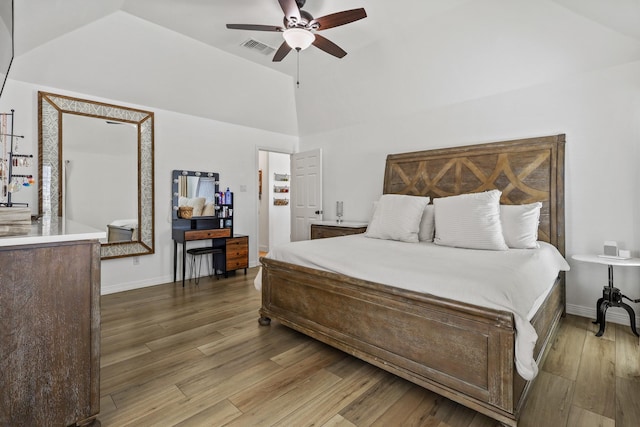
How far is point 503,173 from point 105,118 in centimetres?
490

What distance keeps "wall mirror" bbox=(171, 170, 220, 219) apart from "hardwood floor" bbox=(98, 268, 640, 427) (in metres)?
2.00

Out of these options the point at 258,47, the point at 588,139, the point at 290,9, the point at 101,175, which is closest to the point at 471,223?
the point at 588,139

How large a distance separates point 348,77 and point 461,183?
2.19 metres

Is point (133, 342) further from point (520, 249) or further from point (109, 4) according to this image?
point (520, 249)

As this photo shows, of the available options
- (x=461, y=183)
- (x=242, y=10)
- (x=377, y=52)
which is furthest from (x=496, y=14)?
(x=242, y=10)

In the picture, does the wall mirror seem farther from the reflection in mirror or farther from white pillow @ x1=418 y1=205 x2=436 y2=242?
white pillow @ x1=418 y1=205 x2=436 y2=242

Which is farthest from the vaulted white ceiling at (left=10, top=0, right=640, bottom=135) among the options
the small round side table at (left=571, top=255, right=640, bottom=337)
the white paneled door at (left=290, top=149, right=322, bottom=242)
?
the small round side table at (left=571, top=255, right=640, bottom=337)

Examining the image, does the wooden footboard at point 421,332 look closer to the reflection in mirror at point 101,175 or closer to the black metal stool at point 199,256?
the black metal stool at point 199,256

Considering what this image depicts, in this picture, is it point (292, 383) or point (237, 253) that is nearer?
point (292, 383)

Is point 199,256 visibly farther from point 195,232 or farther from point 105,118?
point 105,118

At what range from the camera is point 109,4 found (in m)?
2.96

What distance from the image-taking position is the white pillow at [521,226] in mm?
2852

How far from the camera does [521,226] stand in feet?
9.50

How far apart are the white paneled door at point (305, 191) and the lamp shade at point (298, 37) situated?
2.58 metres
